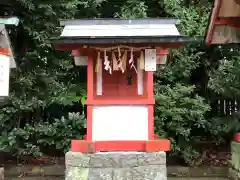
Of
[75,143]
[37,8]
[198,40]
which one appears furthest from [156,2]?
[75,143]

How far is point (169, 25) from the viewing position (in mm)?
7809

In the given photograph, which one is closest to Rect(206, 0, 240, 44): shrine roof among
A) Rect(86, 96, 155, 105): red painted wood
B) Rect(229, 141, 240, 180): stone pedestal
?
Rect(86, 96, 155, 105): red painted wood

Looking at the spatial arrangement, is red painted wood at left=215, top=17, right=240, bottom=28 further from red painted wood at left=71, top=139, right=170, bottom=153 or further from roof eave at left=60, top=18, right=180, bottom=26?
red painted wood at left=71, top=139, right=170, bottom=153

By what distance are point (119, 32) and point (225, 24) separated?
256 cm

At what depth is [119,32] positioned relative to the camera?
7578mm

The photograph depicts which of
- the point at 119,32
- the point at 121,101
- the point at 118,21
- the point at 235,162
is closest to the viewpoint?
the point at 119,32

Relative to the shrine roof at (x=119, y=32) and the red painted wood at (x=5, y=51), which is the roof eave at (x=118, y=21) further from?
the red painted wood at (x=5, y=51)

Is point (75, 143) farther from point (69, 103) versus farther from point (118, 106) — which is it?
point (69, 103)

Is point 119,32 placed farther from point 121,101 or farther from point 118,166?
point 118,166

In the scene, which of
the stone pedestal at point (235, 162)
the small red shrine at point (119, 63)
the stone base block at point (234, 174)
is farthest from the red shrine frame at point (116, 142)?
the stone base block at point (234, 174)

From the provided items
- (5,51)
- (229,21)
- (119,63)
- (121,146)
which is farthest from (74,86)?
(229,21)

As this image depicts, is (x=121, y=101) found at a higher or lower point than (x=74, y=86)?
lower

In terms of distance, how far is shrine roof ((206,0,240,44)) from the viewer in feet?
26.3

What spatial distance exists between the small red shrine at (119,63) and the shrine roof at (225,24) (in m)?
1.05
